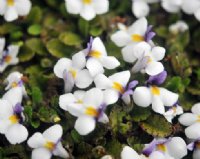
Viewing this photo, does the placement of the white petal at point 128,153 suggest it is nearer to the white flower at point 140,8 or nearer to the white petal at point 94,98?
the white petal at point 94,98

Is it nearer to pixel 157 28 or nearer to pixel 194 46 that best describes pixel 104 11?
pixel 157 28

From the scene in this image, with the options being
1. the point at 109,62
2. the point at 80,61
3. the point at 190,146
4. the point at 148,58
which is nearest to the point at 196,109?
the point at 190,146

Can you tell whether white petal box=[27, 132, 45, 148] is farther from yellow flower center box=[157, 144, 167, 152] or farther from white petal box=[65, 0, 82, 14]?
white petal box=[65, 0, 82, 14]

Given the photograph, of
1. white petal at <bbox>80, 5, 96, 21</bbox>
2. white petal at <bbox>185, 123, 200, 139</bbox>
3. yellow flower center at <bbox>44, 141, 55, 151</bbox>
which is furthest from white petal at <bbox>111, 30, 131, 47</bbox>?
yellow flower center at <bbox>44, 141, 55, 151</bbox>

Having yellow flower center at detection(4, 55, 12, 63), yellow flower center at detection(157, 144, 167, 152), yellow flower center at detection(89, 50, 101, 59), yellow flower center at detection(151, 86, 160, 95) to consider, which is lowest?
yellow flower center at detection(157, 144, 167, 152)

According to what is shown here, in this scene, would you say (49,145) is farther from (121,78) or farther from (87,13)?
(87,13)

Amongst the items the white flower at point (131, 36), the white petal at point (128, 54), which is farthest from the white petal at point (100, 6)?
the white petal at point (128, 54)
